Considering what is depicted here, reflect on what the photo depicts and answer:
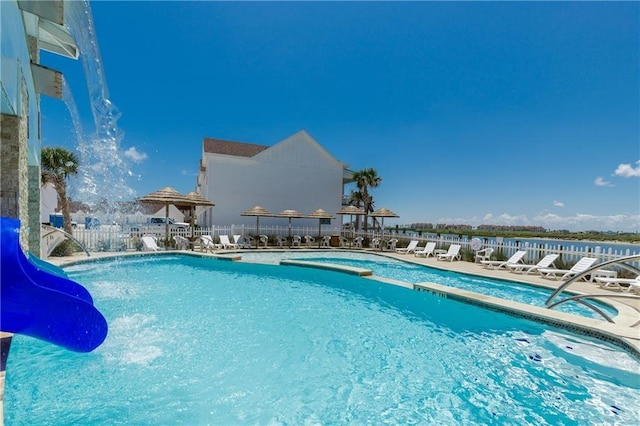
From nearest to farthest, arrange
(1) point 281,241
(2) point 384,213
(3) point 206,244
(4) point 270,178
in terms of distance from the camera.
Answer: (3) point 206,244 < (2) point 384,213 < (1) point 281,241 < (4) point 270,178

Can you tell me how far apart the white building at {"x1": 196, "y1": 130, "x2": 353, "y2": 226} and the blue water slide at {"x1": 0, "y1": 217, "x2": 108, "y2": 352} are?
18.9 m

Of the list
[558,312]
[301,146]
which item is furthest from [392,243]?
[558,312]

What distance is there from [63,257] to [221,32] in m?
12.6

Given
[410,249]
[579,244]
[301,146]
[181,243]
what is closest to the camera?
[579,244]

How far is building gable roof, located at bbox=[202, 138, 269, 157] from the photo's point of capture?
22281 mm

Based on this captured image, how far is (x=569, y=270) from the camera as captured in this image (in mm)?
9742

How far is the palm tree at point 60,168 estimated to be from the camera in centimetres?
1617

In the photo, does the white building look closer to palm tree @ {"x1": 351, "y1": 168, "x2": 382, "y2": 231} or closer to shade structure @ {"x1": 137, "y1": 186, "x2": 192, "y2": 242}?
palm tree @ {"x1": 351, "y1": 168, "x2": 382, "y2": 231}

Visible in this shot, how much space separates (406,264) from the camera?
13852mm

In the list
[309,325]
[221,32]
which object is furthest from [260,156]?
[309,325]

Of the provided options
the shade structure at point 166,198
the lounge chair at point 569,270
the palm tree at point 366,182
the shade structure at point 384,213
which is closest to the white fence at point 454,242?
the lounge chair at point 569,270

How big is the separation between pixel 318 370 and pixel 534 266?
999 cm

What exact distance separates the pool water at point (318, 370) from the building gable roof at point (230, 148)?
1684 cm

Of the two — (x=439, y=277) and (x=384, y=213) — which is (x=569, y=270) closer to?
(x=439, y=277)
